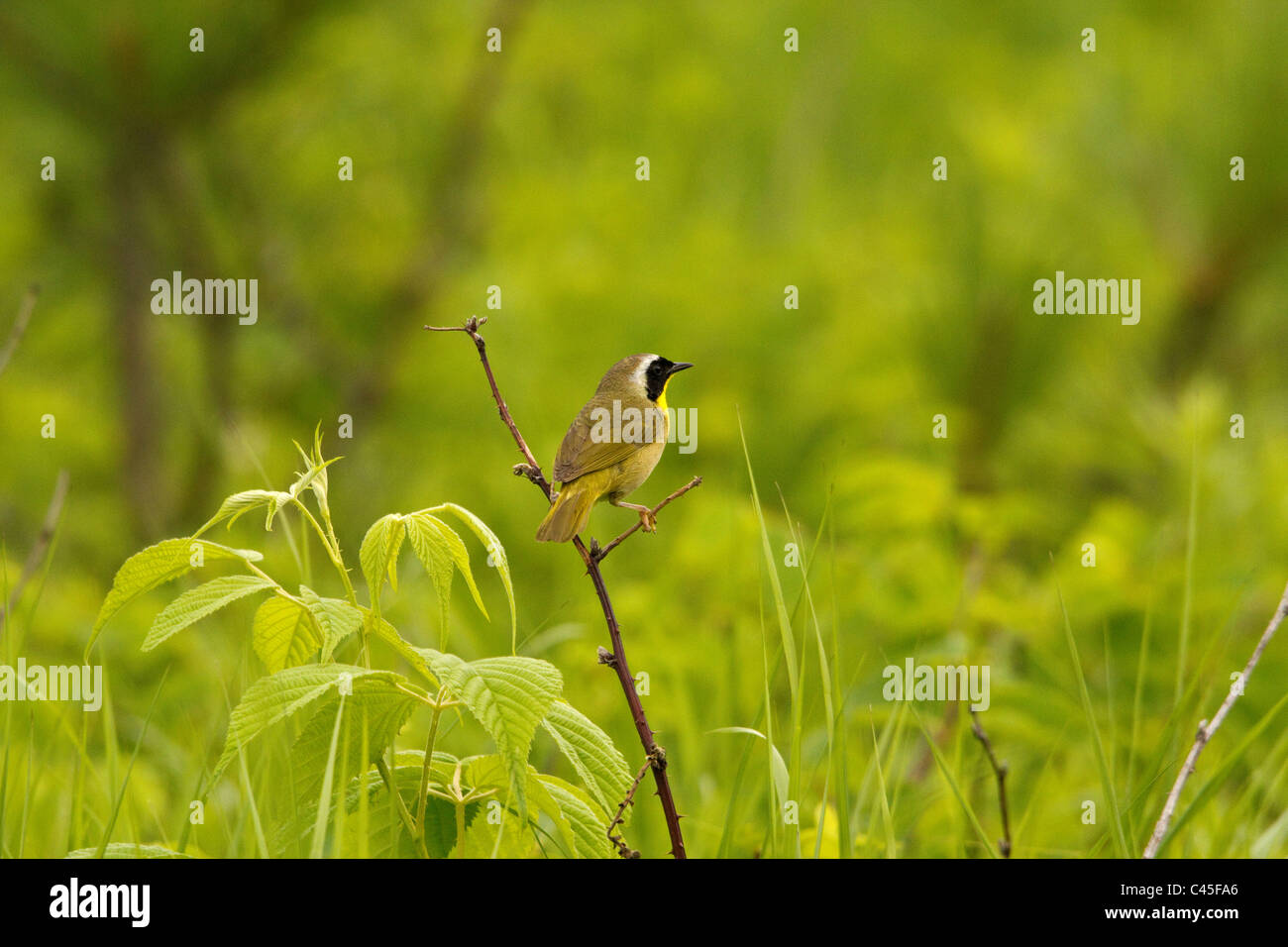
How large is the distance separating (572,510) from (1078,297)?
3324 millimetres

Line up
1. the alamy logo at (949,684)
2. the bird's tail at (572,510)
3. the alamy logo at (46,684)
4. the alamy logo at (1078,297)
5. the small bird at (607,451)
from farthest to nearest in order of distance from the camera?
the alamy logo at (1078,297) → the alamy logo at (949,684) → the small bird at (607,451) → the bird's tail at (572,510) → the alamy logo at (46,684)

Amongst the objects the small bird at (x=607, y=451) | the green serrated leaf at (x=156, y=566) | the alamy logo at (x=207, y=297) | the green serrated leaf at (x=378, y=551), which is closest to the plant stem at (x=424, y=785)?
the green serrated leaf at (x=378, y=551)

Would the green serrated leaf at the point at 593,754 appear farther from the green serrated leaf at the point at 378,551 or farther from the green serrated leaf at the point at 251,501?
the green serrated leaf at the point at 251,501

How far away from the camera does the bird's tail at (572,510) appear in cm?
187

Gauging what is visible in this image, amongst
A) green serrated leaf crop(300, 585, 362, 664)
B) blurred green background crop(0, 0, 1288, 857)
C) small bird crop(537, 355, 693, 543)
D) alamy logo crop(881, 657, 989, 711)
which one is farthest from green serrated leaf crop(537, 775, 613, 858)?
blurred green background crop(0, 0, 1288, 857)

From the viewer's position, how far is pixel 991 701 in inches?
111

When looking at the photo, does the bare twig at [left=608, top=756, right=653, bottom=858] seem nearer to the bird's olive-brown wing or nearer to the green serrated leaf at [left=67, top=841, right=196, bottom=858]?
the green serrated leaf at [left=67, top=841, right=196, bottom=858]

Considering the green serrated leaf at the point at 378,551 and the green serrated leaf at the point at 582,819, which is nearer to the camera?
the green serrated leaf at the point at 378,551

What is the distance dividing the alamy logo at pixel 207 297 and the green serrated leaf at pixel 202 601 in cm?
405

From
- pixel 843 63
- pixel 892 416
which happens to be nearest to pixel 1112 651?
pixel 892 416
